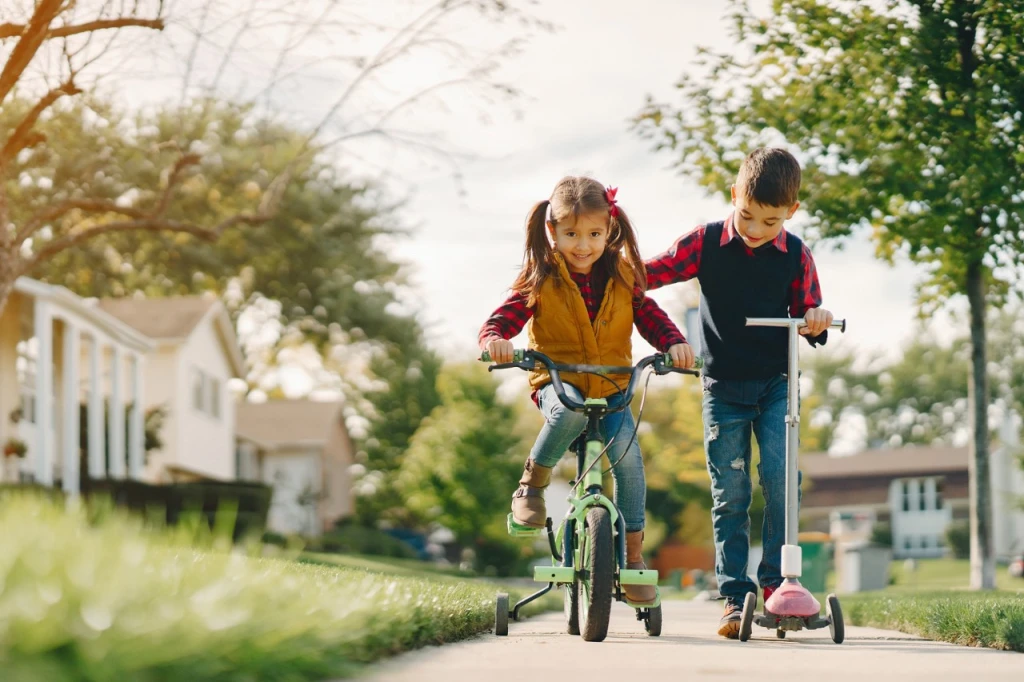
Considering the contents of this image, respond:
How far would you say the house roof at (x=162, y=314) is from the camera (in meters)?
29.8

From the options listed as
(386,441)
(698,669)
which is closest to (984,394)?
(698,669)

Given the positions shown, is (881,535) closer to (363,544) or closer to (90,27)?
(363,544)

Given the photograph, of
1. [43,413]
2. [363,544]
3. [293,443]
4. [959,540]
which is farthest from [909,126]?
[959,540]

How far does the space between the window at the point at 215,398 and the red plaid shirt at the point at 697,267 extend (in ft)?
92.4

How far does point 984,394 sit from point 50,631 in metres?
12.0

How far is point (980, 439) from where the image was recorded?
42.9 feet

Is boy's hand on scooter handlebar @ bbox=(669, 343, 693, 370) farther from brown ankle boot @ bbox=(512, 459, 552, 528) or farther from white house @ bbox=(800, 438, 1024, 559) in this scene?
white house @ bbox=(800, 438, 1024, 559)

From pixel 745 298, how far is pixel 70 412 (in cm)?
1810

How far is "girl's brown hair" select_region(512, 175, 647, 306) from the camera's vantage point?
5.31 meters

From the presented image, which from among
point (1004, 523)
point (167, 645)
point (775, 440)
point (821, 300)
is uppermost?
point (821, 300)

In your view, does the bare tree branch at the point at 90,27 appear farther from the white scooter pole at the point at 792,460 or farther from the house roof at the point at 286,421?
the house roof at the point at 286,421

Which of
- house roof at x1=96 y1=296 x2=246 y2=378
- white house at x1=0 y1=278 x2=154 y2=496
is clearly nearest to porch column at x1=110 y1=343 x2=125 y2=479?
white house at x1=0 y1=278 x2=154 y2=496

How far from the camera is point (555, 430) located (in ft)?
17.0

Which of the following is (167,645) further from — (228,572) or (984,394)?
(984,394)
